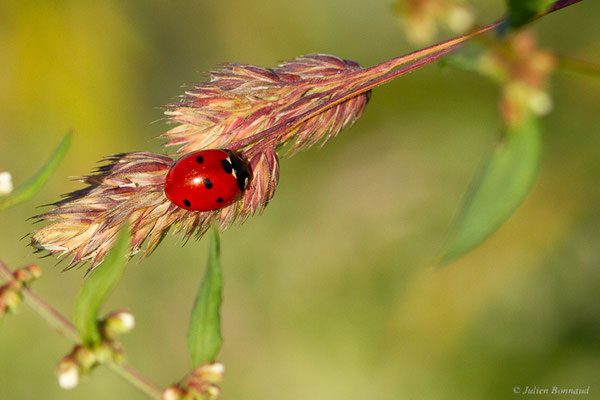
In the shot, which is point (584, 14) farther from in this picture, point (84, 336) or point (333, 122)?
point (84, 336)

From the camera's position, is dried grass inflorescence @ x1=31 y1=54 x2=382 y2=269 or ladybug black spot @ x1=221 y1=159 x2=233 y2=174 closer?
dried grass inflorescence @ x1=31 y1=54 x2=382 y2=269

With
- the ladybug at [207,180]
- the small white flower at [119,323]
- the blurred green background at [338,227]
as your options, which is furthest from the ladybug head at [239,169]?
the blurred green background at [338,227]

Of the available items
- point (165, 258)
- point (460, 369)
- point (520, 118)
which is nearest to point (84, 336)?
point (520, 118)

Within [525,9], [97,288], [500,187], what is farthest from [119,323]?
[525,9]

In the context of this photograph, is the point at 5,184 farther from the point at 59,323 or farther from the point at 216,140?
the point at 216,140

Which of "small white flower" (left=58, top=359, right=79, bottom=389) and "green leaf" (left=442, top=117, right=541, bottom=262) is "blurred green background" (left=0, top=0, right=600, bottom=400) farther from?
"small white flower" (left=58, top=359, right=79, bottom=389)

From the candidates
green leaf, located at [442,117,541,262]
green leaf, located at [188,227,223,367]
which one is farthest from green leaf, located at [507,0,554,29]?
green leaf, located at [188,227,223,367]
